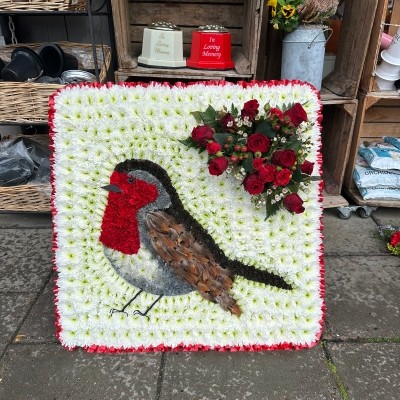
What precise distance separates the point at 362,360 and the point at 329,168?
157cm

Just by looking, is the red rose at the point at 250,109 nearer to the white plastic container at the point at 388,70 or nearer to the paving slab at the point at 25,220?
the white plastic container at the point at 388,70

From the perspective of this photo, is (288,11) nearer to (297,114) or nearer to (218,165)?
(297,114)

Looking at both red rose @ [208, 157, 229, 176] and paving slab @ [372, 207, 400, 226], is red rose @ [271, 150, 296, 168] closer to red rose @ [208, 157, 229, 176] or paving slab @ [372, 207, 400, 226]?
red rose @ [208, 157, 229, 176]

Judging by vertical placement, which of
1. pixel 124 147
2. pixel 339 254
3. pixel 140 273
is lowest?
pixel 339 254

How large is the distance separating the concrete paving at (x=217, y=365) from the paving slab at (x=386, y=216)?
754mm

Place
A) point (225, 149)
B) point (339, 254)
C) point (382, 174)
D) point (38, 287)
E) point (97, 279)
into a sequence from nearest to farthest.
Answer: point (225, 149)
point (97, 279)
point (38, 287)
point (339, 254)
point (382, 174)

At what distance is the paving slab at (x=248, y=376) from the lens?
5.32ft

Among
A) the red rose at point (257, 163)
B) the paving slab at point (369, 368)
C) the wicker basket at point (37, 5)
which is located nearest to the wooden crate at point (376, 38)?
the red rose at point (257, 163)

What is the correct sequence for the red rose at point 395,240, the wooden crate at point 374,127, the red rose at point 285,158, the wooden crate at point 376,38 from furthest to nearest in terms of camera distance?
the wooden crate at point 374,127
the red rose at point 395,240
the wooden crate at point 376,38
the red rose at point 285,158

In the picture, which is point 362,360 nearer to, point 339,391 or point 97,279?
point 339,391

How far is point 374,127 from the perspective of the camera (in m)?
3.23

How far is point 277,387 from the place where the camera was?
1.65 meters

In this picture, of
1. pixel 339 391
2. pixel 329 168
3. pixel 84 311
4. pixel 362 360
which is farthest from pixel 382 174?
pixel 84 311

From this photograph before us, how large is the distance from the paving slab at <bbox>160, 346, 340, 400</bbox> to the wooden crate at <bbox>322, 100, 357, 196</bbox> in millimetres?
1413
